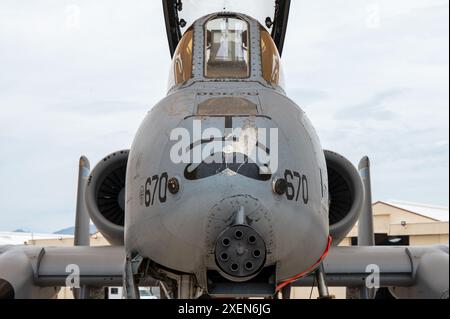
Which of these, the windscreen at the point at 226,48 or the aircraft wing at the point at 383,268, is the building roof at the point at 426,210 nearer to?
the aircraft wing at the point at 383,268

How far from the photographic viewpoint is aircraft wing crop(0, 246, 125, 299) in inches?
203

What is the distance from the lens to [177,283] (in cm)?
349

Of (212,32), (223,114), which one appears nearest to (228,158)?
(223,114)

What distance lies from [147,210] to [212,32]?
1.75 meters

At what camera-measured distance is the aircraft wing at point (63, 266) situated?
203 inches

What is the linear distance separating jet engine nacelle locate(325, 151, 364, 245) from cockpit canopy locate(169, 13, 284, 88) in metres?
1.55

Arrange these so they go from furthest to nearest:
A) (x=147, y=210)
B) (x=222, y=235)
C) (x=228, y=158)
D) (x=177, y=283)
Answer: (x=177, y=283) → (x=147, y=210) → (x=228, y=158) → (x=222, y=235)

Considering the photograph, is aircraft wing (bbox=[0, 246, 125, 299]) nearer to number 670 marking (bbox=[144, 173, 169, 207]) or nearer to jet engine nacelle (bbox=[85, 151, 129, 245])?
jet engine nacelle (bbox=[85, 151, 129, 245])

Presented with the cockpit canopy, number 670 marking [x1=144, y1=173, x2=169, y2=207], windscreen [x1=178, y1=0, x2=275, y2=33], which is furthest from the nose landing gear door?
number 670 marking [x1=144, y1=173, x2=169, y2=207]

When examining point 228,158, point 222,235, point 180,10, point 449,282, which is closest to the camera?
point 222,235

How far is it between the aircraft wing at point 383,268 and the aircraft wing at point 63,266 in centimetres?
180

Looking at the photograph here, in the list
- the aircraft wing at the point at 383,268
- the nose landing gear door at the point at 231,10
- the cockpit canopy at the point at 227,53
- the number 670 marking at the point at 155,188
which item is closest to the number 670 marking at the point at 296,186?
→ the number 670 marking at the point at 155,188

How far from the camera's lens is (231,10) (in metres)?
5.44

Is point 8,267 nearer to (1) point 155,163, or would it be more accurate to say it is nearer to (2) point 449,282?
(1) point 155,163
